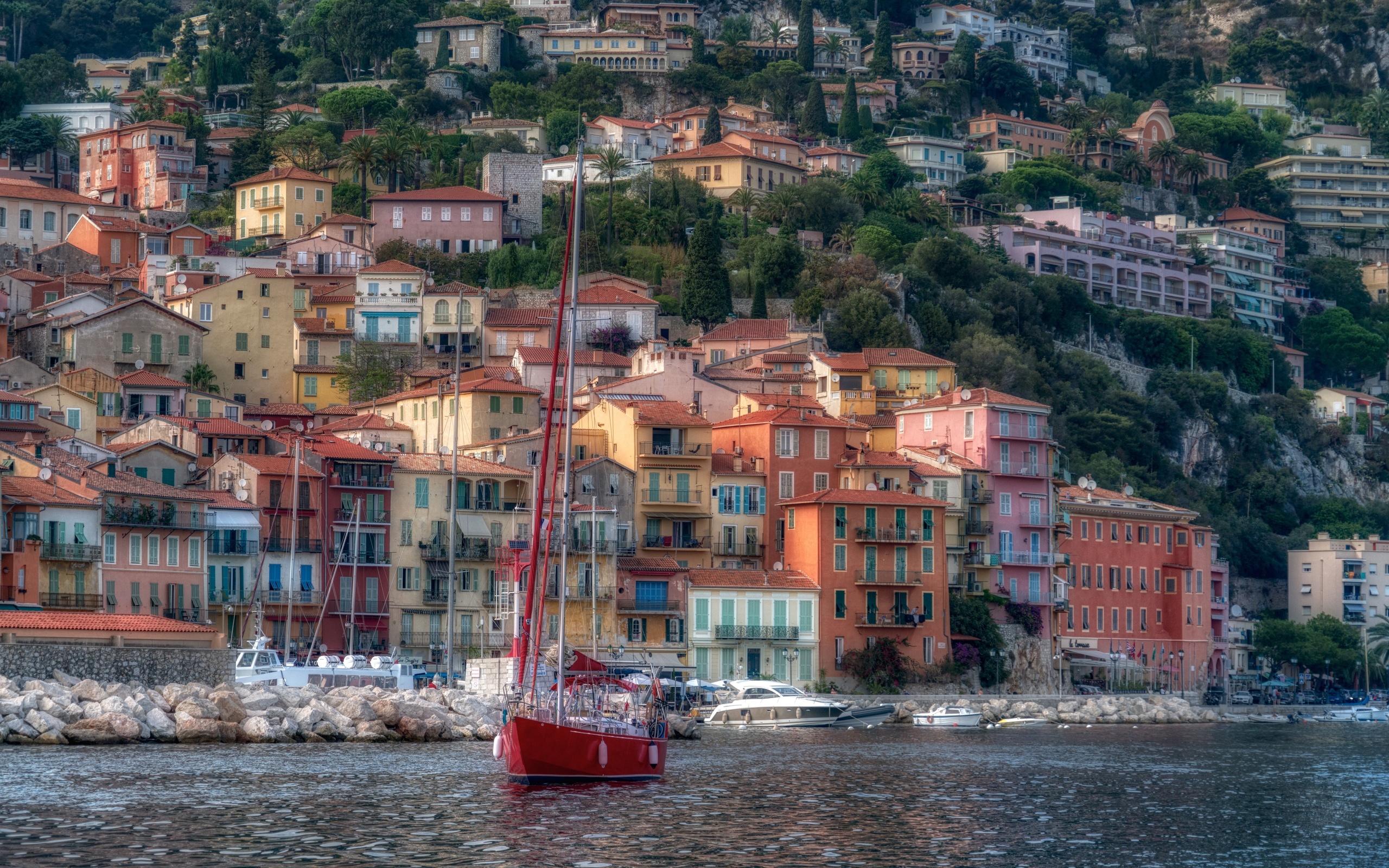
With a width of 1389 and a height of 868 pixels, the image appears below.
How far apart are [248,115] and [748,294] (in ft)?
143

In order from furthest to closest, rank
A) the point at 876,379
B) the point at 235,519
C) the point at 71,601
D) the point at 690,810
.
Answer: the point at 876,379
the point at 235,519
the point at 71,601
the point at 690,810

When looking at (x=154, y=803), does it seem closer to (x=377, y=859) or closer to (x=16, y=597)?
(x=377, y=859)

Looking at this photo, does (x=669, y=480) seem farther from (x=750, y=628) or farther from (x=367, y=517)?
(x=367, y=517)

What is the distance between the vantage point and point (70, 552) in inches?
2522

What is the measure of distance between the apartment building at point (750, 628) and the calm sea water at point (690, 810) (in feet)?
55.8

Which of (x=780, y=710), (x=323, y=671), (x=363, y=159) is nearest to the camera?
(x=323, y=671)

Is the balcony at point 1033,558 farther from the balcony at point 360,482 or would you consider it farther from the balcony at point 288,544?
the balcony at point 288,544

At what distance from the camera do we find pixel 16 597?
61438 millimetres

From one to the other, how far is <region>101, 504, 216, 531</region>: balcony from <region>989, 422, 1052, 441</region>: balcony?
32740 millimetres

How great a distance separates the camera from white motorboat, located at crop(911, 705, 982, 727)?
7431 cm

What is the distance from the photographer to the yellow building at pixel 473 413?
86.2m

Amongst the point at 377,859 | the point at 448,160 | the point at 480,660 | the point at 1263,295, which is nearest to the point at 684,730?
the point at 480,660

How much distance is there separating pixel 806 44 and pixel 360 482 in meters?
99.5

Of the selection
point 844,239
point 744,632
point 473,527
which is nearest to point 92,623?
point 473,527
